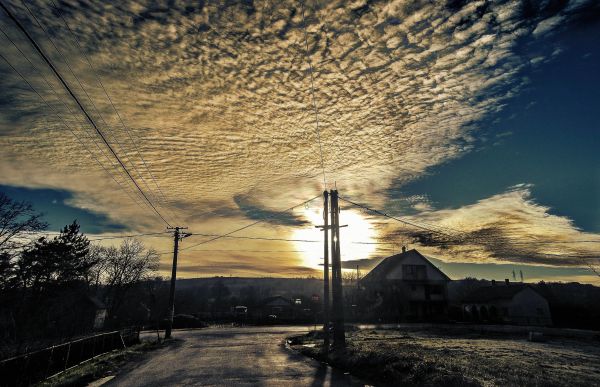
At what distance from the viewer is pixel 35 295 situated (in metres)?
37.7

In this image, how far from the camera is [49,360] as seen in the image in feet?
38.8

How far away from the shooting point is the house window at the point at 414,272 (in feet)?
177

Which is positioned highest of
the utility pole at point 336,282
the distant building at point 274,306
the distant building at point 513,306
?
the utility pole at point 336,282

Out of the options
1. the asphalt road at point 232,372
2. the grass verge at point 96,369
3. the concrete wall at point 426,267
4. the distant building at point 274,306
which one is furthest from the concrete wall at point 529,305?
the grass verge at point 96,369

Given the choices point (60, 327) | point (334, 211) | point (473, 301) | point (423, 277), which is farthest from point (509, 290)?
point (60, 327)

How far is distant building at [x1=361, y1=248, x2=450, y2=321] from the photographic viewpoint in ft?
170

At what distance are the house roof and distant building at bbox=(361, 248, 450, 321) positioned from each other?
664cm

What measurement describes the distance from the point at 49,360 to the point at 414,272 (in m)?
50.8

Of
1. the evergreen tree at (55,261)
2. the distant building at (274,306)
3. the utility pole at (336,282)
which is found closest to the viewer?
the utility pole at (336,282)

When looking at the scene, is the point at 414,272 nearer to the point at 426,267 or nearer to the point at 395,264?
the point at 426,267

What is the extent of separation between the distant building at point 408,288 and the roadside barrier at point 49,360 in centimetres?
4154

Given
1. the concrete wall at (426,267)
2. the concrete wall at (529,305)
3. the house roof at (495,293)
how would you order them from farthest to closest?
the concrete wall at (426,267) < the house roof at (495,293) < the concrete wall at (529,305)

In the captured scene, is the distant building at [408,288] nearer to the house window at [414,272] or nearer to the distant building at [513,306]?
the house window at [414,272]

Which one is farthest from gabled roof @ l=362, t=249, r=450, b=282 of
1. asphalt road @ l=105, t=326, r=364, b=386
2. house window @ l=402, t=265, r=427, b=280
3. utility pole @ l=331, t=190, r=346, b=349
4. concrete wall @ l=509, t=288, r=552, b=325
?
asphalt road @ l=105, t=326, r=364, b=386
